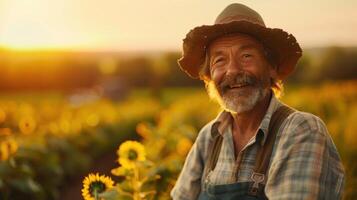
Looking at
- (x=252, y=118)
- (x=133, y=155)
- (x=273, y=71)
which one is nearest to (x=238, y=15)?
(x=273, y=71)

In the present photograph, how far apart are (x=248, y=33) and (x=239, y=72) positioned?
20cm

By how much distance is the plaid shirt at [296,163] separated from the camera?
279 cm

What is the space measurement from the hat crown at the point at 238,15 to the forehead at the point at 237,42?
7 centimetres

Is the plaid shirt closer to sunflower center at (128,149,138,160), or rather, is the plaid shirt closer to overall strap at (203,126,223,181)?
overall strap at (203,126,223,181)

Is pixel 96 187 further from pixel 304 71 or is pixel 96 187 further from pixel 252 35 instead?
pixel 304 71

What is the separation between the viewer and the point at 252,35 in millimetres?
3252

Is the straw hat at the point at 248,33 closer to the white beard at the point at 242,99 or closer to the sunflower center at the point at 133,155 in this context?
the white beard at the point at 242,99

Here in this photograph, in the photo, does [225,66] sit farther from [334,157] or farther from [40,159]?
[40,159]

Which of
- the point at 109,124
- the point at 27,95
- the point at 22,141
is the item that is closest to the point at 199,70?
the point at 22,141

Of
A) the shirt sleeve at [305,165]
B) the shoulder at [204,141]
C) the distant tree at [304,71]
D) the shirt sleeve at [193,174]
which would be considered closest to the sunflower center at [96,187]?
the shirt sleeve at [193,174]

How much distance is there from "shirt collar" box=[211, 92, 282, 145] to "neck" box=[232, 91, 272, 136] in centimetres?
5

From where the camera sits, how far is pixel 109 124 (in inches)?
460

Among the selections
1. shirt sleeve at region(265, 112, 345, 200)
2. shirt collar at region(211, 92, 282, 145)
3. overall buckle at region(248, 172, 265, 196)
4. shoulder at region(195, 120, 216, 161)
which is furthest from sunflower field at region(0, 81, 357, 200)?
shirt sleeve at region(265, 112, 345, 200)

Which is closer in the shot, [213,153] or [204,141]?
[213,153]
